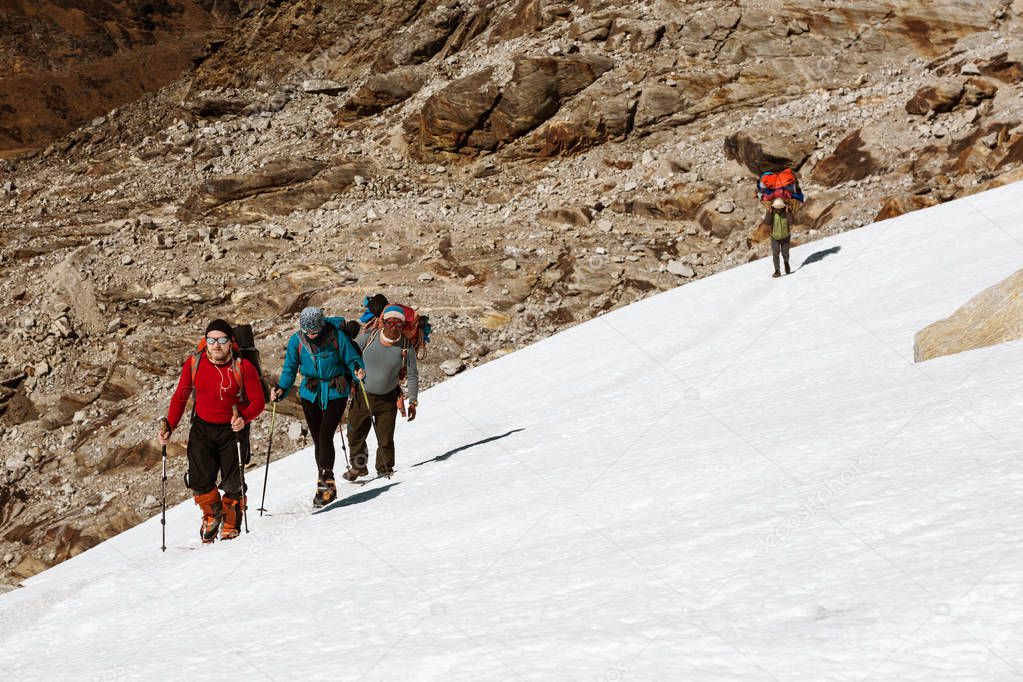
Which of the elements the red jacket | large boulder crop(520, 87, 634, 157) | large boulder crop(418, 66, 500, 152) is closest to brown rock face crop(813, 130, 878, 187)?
large boulder crop(520, 87, 634, 157)

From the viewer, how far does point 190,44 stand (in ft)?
226

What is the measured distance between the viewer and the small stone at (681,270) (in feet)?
69.8

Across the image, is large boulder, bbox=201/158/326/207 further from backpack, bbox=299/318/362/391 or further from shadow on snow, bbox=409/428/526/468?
backpack, bbox=299/318/362/391

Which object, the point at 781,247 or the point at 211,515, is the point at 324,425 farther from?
the point at 781,247

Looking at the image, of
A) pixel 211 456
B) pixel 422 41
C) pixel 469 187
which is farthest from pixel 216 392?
pixel 422 41

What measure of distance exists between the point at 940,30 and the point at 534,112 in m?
13.8

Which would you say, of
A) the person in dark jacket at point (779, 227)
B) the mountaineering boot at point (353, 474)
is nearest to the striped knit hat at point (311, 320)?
the mountaineering boot at point (353, 474)

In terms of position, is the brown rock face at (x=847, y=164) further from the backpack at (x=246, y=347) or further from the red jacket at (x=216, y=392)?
the red jacket at (x=216, y=392)

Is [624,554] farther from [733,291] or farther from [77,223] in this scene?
[77,223]

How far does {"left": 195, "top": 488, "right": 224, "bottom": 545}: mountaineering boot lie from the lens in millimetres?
7660

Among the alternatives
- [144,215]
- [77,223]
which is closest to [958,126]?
[144,215]

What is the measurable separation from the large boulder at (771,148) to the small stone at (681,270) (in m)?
4.42

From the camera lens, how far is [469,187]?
29.0 meters

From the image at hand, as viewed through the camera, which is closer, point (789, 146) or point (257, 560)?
point (257, 560)
